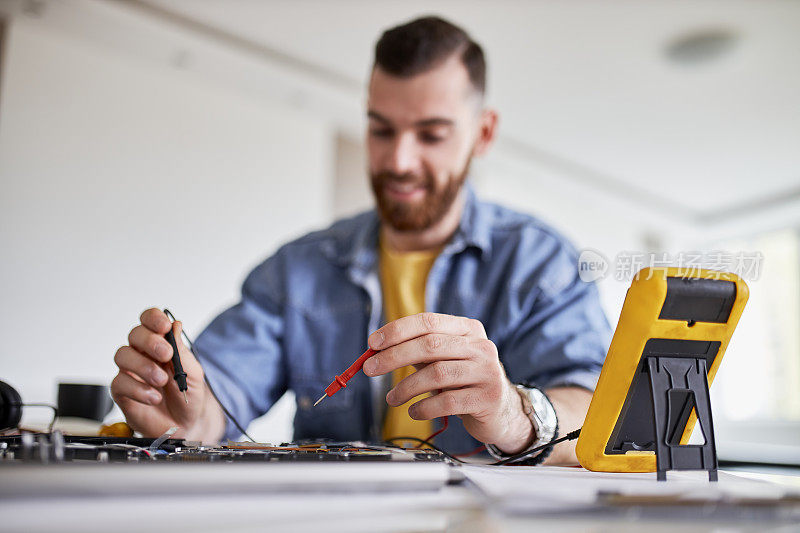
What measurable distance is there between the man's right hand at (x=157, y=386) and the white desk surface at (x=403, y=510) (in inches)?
16.9

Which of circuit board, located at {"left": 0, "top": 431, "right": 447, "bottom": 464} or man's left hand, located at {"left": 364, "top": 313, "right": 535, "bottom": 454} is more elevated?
man's left hand, located at {"left": 364, "top": 313, "right": 535, "bottom": 454}

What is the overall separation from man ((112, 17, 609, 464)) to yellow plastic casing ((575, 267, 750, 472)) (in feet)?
0.89

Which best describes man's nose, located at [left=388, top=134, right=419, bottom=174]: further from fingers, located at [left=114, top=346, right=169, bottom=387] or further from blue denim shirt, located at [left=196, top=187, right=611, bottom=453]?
fingers, located at [left=114, top=346, right=169, bottom=387]

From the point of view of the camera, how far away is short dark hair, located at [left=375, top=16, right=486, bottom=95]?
4.01 ft

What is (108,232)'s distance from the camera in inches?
116

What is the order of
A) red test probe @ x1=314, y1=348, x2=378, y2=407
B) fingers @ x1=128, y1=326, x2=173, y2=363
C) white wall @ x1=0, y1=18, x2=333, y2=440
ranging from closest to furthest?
red test probe @ x1=314, y1=348, x2=378, y2=407, fingers @ x1=128, y1=326, x2=173, y2=363, white wall @ x1=0, y1=18, x2=333, y2=440

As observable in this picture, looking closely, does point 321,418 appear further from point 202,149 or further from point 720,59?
point 720,59

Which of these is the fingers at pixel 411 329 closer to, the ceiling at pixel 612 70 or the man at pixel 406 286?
the man at pixel 406 286

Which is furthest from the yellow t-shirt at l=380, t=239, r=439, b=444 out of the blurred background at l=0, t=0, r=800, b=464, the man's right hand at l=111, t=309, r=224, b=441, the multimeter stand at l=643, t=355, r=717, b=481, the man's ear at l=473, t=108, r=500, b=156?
the blurred background at l=0, t=0, r=800, b=464

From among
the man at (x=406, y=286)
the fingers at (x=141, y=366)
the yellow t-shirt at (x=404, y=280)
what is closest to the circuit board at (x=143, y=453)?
the fingers at (x=141, y=366)

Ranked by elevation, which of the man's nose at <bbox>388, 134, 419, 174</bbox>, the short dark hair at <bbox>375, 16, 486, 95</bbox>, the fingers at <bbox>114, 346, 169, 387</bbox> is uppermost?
the short dark hair at <bbox>375, 16, 486, 95</bbox>

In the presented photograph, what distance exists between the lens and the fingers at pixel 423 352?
0.59 m

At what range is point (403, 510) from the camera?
0.37m

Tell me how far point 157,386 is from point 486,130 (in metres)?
0.99
